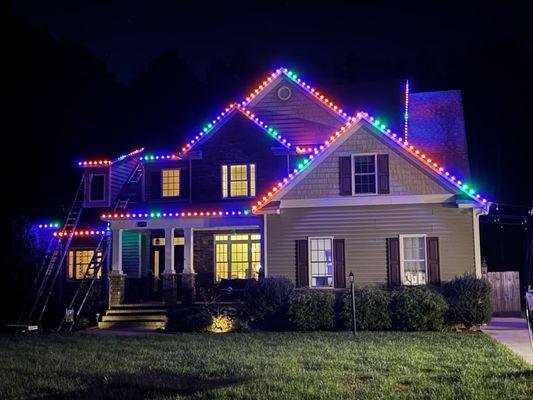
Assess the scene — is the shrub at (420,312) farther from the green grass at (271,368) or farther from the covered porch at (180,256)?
the covered porch at (180,256)

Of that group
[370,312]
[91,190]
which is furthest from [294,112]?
[370,312]

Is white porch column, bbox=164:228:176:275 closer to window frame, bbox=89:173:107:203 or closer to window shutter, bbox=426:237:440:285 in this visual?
window frame, bbox=89:173:107:203

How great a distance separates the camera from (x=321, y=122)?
77.5 ft

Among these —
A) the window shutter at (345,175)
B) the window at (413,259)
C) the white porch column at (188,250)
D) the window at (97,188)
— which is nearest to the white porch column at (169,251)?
the white porch column at (188,250)

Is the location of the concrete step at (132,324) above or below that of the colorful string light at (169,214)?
below

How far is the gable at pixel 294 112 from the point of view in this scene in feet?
77.4

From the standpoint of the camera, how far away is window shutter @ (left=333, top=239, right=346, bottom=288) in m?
19.3

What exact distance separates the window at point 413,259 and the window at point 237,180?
670 cm

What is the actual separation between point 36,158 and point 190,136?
14697 millimetres

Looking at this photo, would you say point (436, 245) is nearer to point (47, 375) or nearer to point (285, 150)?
point (285, 150)

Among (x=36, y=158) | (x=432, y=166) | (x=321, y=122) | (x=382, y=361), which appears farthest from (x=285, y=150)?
(x=36, y=158)

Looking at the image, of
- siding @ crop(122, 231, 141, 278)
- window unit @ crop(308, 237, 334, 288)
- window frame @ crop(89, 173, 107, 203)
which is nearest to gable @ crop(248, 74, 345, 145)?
window unit @ crop(308, 237, 334, 288)

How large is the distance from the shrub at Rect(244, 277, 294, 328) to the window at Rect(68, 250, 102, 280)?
9.57 metres

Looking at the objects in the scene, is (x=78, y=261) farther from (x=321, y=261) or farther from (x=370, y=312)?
(x=370, y=312)
